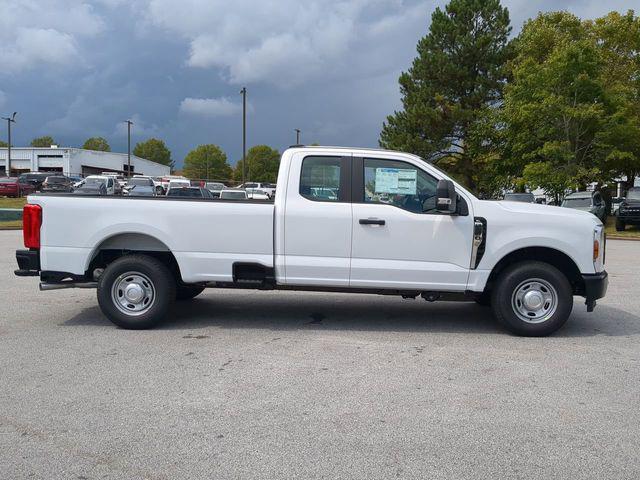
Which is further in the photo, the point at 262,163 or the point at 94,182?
the point at 262,163

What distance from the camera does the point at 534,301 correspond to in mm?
6410

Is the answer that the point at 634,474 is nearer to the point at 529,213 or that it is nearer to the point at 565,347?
the point at 565,347

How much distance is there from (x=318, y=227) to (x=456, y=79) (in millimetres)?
34954

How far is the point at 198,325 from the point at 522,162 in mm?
30297

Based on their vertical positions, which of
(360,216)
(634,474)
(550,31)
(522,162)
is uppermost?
(550,31)

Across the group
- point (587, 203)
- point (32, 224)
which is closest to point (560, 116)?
point (587, 203)

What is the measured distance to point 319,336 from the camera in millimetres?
6418

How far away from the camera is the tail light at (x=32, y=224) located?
6.50 m

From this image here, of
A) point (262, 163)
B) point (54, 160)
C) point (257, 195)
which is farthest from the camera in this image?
point (262, 163)

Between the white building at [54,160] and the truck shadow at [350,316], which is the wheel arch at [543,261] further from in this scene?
the white building at [54,160]

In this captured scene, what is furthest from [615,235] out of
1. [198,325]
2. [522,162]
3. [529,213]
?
[198,325]

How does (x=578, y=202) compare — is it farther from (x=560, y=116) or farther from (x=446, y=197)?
(x=446, y=197)

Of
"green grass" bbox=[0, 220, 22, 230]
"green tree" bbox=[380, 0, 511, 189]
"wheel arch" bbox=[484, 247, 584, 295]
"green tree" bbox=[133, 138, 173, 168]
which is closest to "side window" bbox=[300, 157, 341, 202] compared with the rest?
"wheel arch" bbox=[484, 247, 584, 295]

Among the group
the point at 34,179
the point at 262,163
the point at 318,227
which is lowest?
the point at 318,227
